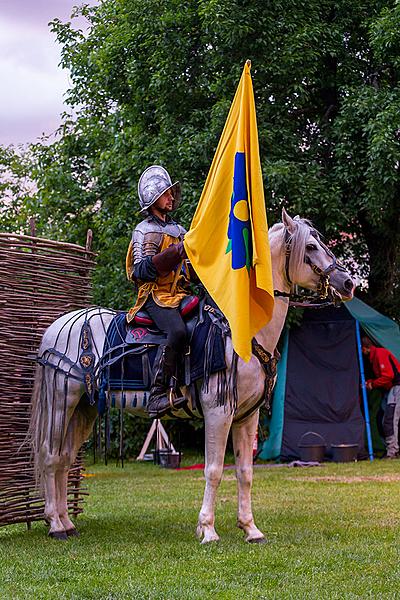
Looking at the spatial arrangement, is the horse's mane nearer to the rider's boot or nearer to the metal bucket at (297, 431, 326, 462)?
the rider's boot

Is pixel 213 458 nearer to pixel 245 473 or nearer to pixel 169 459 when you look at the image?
pixel 245 473

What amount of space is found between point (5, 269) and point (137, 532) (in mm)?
Result: 2423

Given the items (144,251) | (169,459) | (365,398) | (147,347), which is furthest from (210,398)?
(365,398)

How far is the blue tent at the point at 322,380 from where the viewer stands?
640 inches

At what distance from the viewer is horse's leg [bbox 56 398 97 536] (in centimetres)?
827

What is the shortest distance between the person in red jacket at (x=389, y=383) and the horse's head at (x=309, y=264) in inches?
345

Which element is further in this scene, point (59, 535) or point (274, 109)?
point (274, 109)

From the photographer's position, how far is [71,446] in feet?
27.4

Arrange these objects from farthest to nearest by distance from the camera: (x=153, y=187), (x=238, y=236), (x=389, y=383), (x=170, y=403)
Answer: (x=389, y=383) < (x=153, y=187) < (x=170, y=403) < (x=238, y=236)

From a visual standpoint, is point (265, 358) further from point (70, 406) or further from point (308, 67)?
point (308, 67)

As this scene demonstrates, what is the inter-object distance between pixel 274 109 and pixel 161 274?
9022 millimetres

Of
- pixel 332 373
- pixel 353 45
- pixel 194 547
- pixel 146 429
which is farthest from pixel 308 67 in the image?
pixel 194 547

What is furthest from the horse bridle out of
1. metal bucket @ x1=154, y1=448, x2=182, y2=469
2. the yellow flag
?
metal bucket @ x1=154, y1=448, x2=182, y2=469

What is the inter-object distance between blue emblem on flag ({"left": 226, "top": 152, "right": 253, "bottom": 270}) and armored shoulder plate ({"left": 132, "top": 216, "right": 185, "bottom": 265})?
0.63 metres
